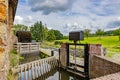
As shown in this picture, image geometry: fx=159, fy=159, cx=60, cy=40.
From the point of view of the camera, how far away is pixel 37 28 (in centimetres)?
6028

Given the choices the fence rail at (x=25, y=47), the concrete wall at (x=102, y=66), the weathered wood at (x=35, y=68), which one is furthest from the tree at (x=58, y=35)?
the concrete wall at (x=102, y=66)

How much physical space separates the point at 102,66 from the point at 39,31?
50.6 meters

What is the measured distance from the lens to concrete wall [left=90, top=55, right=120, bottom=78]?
25.4 feet

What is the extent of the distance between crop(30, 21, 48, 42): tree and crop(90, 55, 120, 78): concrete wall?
45.1m

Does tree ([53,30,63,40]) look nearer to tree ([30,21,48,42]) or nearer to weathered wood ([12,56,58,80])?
tree ([30,21,48,42])

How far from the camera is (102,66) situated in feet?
29.2

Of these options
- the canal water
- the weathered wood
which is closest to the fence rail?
the weathered wood

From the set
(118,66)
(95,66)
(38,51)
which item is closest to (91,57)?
(95,66)

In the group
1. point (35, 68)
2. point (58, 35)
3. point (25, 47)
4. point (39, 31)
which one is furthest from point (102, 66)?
point (58, 35)

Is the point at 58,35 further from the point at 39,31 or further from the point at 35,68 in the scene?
the point at 35,68

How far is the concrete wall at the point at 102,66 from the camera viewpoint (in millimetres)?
7730

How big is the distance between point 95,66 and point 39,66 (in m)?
4.02

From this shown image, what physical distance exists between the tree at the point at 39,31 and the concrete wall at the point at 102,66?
45.1 meters

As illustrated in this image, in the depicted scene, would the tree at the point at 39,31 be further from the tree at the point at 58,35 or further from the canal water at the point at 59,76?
the canal water at the point at 59,76
